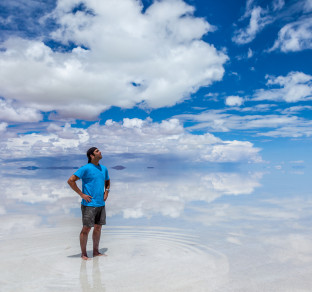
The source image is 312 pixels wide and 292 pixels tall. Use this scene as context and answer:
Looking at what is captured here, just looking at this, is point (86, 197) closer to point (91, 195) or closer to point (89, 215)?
point (91, 195)

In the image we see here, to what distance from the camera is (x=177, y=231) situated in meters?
8.29

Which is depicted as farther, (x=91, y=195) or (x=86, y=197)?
(x=91, y=195)

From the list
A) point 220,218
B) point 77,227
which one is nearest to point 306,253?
point 220,218

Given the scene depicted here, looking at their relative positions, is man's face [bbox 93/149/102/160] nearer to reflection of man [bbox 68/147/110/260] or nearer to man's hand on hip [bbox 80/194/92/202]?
reflection of man [bbox 68/147/110/260]

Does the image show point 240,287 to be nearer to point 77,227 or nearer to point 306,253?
point 306,253

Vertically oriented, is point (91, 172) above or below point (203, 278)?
above

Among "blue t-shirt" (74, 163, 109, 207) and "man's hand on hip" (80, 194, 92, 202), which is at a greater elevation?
"blue t-shirt" (74, 163, 109, 207)

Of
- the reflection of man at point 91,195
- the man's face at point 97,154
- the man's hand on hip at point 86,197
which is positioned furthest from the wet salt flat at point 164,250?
the man's face at point 97,154

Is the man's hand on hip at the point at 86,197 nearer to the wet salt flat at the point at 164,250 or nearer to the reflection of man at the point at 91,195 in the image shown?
the reflection of man at the point at 91,195

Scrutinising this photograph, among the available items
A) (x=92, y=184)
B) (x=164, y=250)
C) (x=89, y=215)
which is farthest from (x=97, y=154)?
(x=164, y=250)

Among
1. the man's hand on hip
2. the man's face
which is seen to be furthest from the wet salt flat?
the man's face

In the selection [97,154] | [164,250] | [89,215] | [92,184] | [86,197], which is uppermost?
[97,154]

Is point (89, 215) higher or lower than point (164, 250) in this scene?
higher

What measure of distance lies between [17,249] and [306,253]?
6306 millimetres
